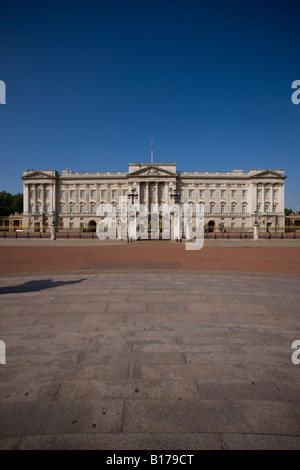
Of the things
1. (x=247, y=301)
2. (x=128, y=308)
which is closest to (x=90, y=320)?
(x=128, y=308)

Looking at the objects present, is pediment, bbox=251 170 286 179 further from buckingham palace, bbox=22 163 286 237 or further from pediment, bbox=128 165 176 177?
pediment, bbox=128 165 176 177

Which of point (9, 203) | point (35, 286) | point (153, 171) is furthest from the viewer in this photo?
point (9, 203)

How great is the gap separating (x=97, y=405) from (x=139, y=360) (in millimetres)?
1024

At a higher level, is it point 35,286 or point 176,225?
point 176,225

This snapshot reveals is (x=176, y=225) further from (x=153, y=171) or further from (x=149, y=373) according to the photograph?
(x=153, y=171)

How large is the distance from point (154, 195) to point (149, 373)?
5924 centimetres

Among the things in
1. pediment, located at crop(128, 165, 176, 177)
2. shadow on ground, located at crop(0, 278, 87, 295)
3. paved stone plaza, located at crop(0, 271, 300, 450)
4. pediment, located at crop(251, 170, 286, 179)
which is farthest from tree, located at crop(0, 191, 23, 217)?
paved stone plaza, located at crop(0, 271, 300, 450)

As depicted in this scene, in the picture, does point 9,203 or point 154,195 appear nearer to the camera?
point 154,195

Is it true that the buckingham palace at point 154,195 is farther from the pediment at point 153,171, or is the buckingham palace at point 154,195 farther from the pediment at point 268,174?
the pediment at point 153,171

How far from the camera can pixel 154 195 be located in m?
61.0

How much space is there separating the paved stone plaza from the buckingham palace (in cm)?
5603

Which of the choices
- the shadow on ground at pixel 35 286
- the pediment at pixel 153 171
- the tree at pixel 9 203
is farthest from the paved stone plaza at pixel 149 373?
the tree at pixel 9 203

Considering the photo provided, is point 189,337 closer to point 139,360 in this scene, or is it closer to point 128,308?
point 139,360

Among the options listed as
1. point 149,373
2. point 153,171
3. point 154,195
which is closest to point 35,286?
point 149,373
